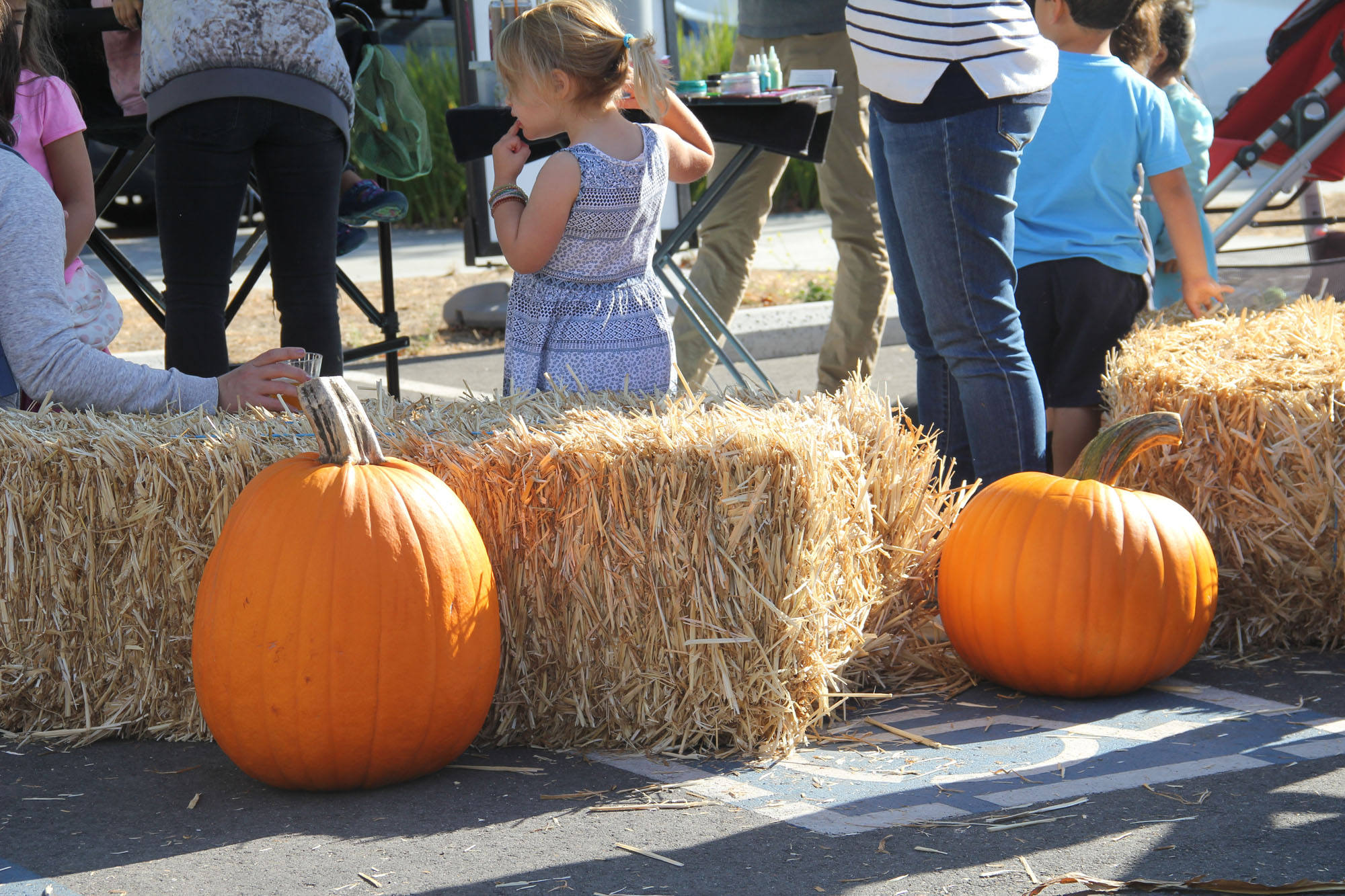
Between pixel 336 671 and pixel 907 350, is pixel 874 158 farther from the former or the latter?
pixel 907 350

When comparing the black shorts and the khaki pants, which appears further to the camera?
the khaki pants

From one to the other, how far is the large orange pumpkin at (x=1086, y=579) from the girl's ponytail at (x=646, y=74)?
47.1 inches

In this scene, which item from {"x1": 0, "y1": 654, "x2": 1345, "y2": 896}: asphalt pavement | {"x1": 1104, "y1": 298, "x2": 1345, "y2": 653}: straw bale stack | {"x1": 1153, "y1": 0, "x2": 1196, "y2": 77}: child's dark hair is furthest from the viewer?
{"x1": 1153, "y1": 0, "x2": 1196, "y2": 77}: child's dark hair

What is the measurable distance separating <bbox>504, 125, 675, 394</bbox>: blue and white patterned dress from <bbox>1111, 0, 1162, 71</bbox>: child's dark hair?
5.83 feet

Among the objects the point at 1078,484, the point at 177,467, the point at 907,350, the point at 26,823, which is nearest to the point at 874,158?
the point at 1078,484

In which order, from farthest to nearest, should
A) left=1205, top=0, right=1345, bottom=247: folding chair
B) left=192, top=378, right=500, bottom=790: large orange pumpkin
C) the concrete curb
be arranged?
1. the concrete curb
2. left=1205, top=0, right=1345, bottom=247: folding chair
3. left=192, top=378, right=500, bottom=790: large orange pumpkin

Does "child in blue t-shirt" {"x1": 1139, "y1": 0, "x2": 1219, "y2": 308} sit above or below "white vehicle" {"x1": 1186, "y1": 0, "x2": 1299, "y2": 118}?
below

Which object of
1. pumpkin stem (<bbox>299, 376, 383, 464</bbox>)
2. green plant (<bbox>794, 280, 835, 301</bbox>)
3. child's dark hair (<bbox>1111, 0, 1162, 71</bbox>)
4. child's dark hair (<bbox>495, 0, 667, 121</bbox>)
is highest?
child's dark hair (<bbox>1111, 0, 1162, 71</bbox>)

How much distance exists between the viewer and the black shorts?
12.5 feet

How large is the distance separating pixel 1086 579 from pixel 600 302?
1281mm

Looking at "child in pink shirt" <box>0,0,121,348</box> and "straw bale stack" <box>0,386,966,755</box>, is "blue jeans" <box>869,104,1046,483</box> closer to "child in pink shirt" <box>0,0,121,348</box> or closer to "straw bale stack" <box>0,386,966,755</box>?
"straw bale stack" <box>0,386,966,755</box>

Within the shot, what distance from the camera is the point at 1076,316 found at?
12.5 feet

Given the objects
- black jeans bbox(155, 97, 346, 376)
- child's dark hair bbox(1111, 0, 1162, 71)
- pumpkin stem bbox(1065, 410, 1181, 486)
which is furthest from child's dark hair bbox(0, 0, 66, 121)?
child's dark hair bbox(1111, 0, 1162, 71)

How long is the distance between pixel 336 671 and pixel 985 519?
4.25 ft
